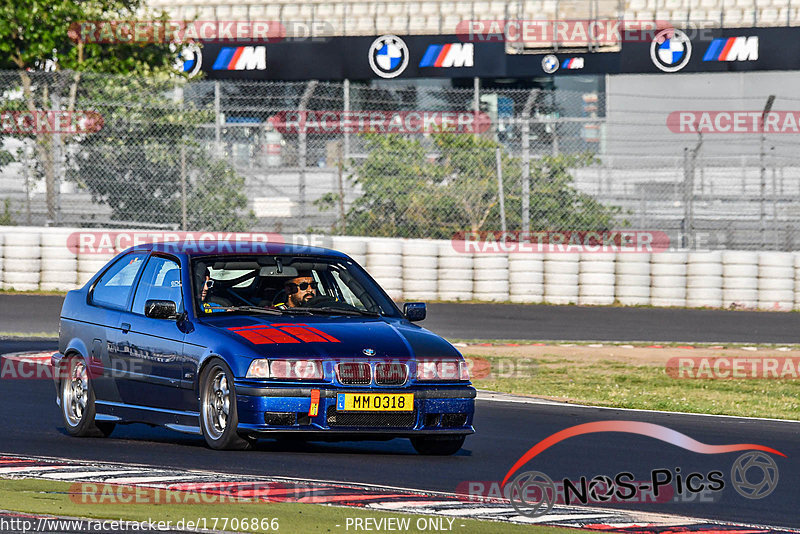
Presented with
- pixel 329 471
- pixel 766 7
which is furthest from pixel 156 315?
pixel 766 7

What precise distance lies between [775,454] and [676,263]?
11628 mm

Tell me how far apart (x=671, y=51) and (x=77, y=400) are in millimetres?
22440

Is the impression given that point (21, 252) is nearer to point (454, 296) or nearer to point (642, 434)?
point (454, 296)

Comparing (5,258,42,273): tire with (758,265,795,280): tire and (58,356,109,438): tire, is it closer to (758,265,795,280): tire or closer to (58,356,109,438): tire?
(758,265,795,280): tire

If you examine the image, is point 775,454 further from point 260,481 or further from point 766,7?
point 766,7

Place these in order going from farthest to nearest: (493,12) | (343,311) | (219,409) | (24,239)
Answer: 1. (493,12)
2. (24,239)
3. (343,311)
4. (219,409)

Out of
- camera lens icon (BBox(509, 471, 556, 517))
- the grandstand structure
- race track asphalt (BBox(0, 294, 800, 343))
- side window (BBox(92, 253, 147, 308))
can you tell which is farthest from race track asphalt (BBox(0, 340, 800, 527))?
the grandstand structure

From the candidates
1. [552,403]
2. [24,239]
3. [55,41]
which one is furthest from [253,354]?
[55,41]

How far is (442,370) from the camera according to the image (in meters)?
8.00

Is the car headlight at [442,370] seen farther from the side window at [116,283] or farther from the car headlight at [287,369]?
the side window at [116,283]

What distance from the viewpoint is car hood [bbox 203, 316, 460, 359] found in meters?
7.71

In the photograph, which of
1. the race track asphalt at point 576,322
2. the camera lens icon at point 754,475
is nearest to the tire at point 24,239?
the race track asphalt at point 576,322

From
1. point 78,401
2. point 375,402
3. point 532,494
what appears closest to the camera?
point 532,494

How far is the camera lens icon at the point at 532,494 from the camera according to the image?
6.38m
